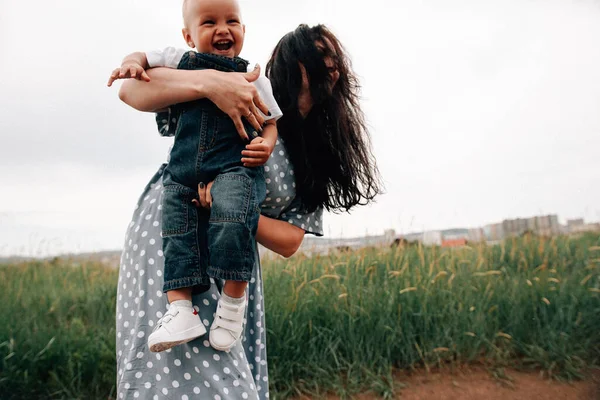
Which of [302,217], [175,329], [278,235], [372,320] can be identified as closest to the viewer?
[175,329]

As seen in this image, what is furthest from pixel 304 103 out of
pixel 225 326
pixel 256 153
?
pixel 225 326

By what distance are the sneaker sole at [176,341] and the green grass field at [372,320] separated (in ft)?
7.46

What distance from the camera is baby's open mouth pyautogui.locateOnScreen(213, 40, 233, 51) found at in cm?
185

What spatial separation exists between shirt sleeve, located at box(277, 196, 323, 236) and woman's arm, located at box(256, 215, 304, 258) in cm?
3

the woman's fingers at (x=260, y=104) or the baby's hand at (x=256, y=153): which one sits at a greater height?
the woman's fingers at (x=260, y=104)

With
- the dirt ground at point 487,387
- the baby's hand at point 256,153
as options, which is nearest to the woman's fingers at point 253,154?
the baby's hand at point 256,153

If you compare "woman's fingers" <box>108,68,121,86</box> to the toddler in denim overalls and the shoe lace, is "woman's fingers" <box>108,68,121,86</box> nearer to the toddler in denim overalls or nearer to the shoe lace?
the toddler in denim overalls

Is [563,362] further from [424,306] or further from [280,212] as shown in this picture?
[280,212]

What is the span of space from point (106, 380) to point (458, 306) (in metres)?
2.37

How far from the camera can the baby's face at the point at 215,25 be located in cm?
180

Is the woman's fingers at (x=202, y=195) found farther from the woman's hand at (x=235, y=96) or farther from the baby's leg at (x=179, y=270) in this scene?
the woman's hand at (x=235, y=96)

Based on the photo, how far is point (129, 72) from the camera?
5.73 ft

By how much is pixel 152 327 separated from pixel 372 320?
8.17 ft

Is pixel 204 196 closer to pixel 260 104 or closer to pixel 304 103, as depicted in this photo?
pixel 260 104
